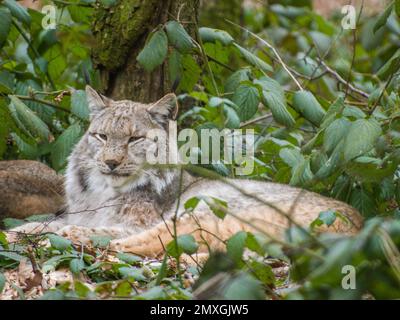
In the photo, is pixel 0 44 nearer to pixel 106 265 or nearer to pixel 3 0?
pixel 3 0

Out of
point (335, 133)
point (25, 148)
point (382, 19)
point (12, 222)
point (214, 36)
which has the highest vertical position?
point (382, 19)

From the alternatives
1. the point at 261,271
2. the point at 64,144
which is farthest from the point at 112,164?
the point at 261,271

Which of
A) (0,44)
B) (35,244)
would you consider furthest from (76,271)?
(0,44)

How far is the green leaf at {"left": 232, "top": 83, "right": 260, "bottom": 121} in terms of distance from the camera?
17.6 ft

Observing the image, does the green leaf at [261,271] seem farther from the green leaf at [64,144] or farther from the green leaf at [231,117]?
the green leaf at [64,144]

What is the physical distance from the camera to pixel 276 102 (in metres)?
5.33

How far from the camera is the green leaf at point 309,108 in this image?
219 inches

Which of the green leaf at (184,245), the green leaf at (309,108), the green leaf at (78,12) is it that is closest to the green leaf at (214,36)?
the green leaf at (309,108)

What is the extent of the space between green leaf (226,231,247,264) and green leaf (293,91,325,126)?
7.73 feet

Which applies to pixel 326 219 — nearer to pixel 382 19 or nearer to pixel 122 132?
pixel 382 19

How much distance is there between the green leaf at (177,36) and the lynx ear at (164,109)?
0.36 meters

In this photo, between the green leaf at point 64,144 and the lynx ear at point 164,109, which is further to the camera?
the green leaf at point 64,144

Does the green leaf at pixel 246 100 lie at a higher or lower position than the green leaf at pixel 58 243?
higher

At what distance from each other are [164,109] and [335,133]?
163 cm
